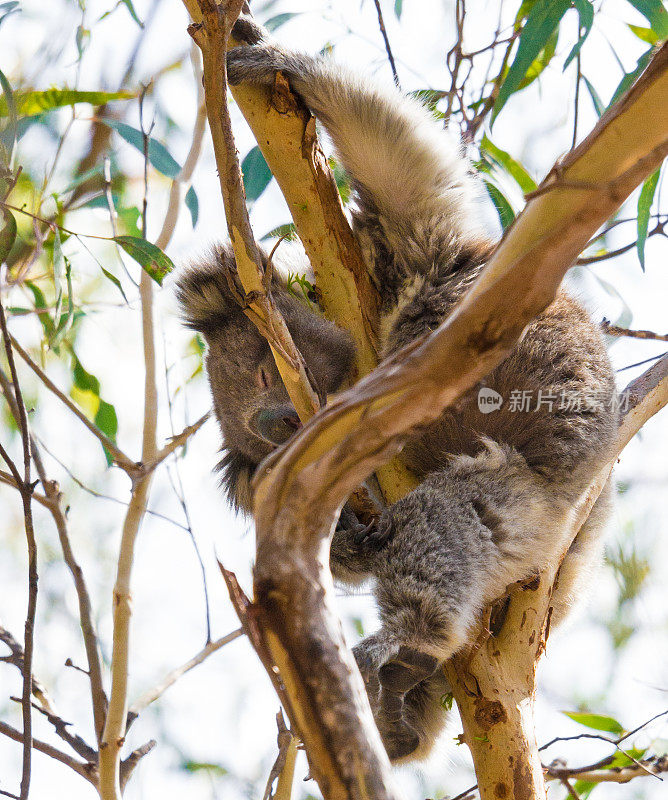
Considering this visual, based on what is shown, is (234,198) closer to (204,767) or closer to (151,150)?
(151,150)

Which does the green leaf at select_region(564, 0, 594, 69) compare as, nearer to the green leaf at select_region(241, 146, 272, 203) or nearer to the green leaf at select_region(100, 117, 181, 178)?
the green leaf at select_region(241, 146, 272, 203)

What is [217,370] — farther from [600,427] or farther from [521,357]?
[600,427]

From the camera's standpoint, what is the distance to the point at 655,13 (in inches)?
81.1

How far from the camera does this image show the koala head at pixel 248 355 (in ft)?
6.22

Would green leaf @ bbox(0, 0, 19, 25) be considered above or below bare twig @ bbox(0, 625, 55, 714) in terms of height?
above

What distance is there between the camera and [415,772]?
2191mm

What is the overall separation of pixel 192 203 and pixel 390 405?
1743mm

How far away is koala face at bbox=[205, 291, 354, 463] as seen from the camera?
1.89 meters

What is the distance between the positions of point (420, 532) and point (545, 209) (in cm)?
94

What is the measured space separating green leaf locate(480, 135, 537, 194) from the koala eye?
A: 3.40 ft

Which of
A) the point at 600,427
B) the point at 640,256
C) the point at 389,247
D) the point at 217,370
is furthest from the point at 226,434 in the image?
the point at 640,256

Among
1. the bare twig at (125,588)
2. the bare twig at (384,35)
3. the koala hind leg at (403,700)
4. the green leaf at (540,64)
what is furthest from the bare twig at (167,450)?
the green leaf at (540,64)

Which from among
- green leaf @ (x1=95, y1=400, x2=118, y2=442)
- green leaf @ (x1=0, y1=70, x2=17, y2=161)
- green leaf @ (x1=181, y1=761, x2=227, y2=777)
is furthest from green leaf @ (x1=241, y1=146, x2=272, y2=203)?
green leaf @ (x1=181, y1=761, x2=227, y2=777)

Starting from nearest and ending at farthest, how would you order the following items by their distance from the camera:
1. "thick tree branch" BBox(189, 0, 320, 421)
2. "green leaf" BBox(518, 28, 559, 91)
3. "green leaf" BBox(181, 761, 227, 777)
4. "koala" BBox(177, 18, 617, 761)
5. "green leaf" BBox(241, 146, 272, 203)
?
"thick tree branch" BBox(189, 0, 320, 421)
"koala" BBox(177, 18, 617, 761)
"green leaf" BBox(241, 146, 272, 203)
"green leaf" BBox(518, 28, 559, 91)
"green leaf" BBox(181, 761, 227, 777)
